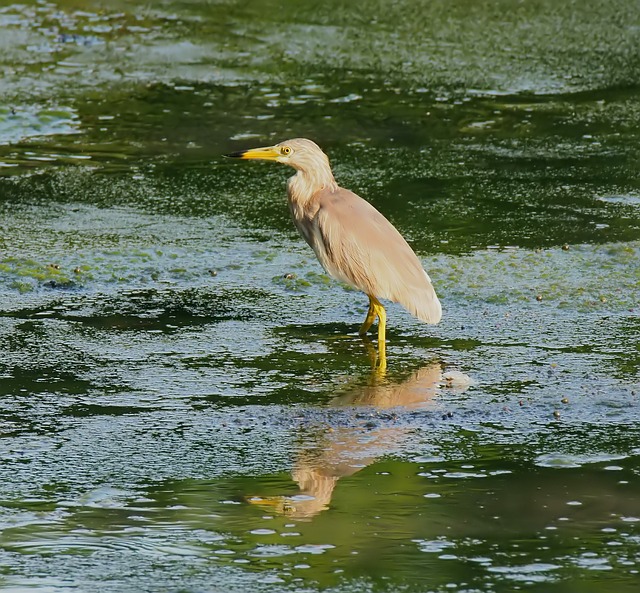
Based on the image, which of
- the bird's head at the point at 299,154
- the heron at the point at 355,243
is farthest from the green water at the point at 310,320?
the bird's head at the point at 299,154

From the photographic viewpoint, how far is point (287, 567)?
387cm

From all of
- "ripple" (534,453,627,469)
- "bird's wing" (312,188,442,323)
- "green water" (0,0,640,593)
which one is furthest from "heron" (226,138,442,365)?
"ripple" (534,453,627,469)

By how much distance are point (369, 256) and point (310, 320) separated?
52cm

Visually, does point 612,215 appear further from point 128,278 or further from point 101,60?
point 101,60

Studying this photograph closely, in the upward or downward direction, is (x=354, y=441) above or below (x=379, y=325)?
below

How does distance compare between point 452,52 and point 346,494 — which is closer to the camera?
point 346,494

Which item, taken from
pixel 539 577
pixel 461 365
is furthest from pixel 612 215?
pixel 539 577

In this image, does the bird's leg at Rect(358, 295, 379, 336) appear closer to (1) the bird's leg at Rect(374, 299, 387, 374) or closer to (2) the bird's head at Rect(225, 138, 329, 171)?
(1) the bird's leg at Rect(374, 299, 387, 374)

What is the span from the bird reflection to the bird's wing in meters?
0.42

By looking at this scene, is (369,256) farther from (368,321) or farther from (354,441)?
(354,441)

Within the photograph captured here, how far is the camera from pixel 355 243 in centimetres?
613

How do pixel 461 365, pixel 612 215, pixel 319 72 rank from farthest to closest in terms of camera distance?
pixel 319 72, pixel 612 215, pixel 461 365

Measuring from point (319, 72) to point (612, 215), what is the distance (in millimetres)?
4301

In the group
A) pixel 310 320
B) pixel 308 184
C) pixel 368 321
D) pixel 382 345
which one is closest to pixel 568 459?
pixel 382 345
